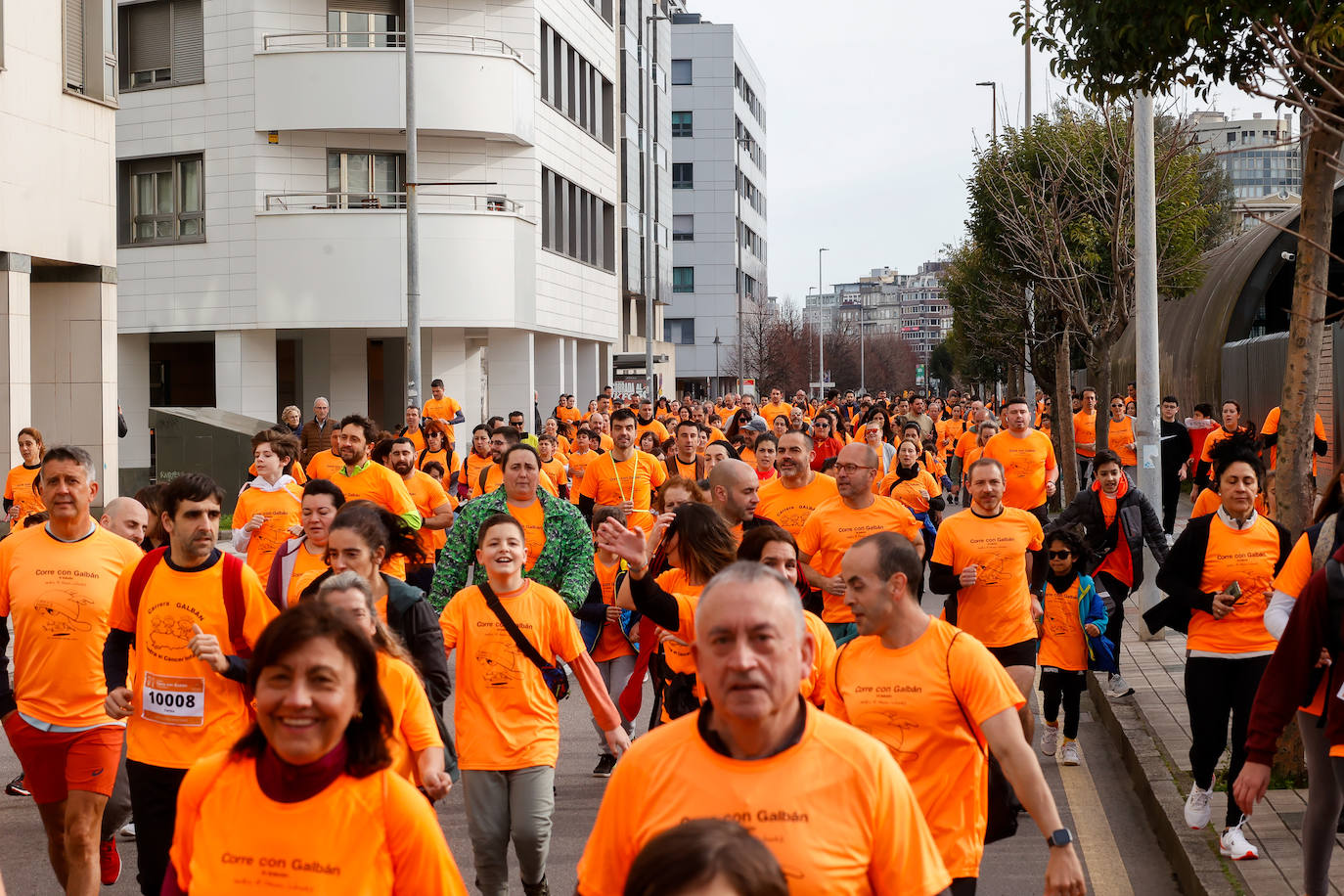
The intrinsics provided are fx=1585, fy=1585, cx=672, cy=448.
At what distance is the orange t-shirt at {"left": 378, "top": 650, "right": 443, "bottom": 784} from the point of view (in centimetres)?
462

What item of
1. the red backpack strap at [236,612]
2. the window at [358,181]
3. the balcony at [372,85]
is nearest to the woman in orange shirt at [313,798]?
the red backpack strap at [236,612]

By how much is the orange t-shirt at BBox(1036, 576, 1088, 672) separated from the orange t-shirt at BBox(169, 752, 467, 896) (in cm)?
624

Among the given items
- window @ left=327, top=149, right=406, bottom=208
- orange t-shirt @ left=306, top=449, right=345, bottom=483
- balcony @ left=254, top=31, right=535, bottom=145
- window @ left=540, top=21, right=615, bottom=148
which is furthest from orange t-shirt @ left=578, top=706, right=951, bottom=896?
window @ left=540, top=21, right=615, bottom=148

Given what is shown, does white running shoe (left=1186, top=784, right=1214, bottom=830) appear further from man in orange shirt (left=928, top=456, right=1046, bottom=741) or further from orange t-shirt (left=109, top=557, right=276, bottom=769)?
orange t-shirt (left=109, top=557, right=276, bottom=769)

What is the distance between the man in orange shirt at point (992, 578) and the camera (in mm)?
8078

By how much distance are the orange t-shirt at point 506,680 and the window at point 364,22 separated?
29.5 metres

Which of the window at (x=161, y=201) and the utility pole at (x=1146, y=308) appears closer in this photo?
the utility pole at (x=1146, y=308)

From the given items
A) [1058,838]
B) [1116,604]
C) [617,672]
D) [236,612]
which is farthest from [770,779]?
[1116,604]

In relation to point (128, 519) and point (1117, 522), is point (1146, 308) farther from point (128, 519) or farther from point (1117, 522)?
point (128, 519)

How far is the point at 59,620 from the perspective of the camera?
6.36 m

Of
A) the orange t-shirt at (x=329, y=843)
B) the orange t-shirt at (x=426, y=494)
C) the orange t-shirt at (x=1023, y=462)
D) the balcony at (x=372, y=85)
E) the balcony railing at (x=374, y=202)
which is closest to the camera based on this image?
the orange t-shirt at (x=329, y=843)

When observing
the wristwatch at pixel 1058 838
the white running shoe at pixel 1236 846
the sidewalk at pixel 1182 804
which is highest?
the wristwatch at pixel 1058 838

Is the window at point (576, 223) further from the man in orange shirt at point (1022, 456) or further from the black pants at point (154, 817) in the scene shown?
the black pants at point (154, 817)

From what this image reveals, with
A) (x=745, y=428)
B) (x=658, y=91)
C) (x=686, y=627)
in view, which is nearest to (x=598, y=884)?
(x=686, y=627)
